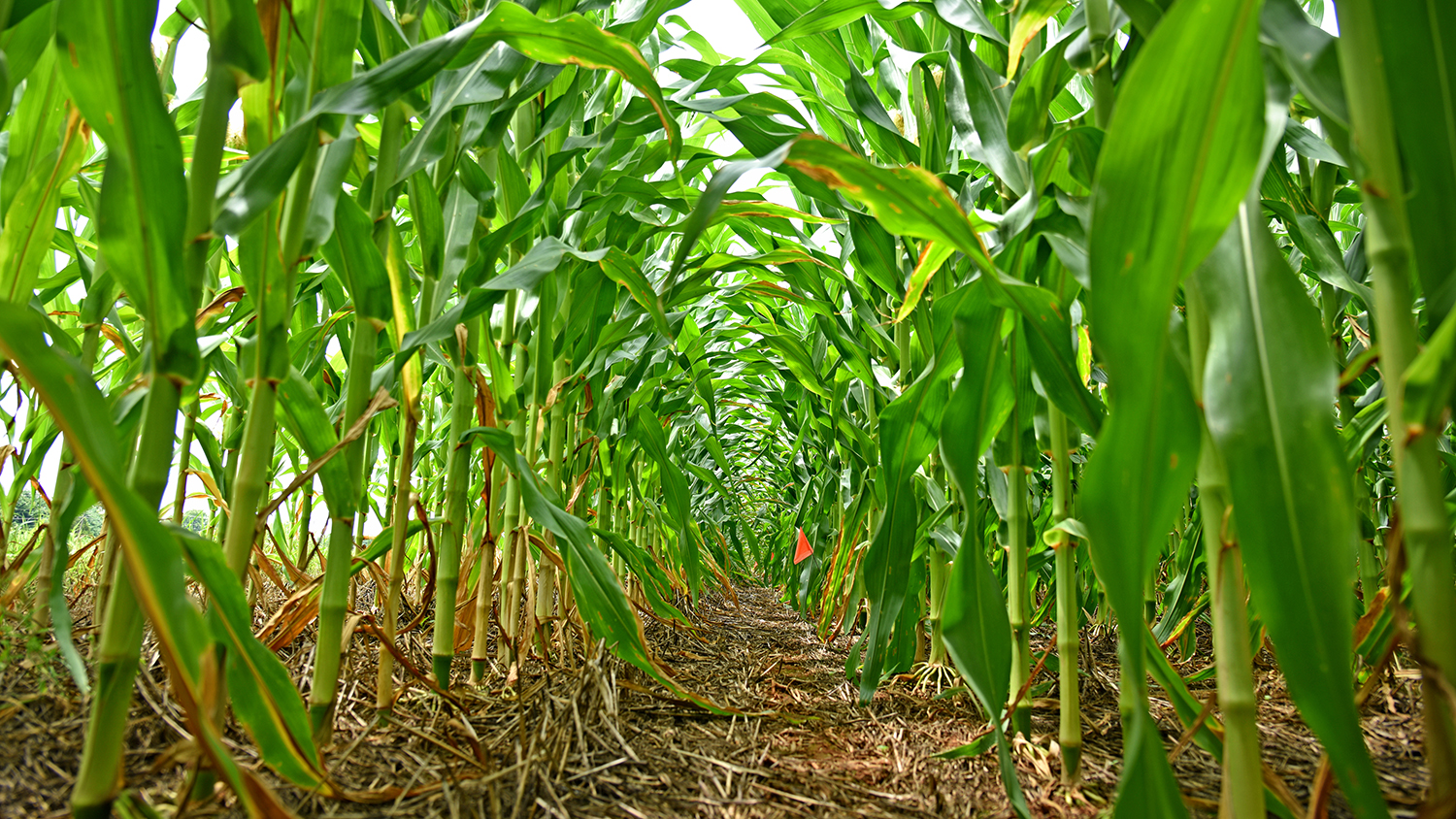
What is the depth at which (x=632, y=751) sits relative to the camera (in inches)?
35.6

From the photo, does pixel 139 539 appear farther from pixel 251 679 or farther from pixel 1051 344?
pixel 1051 344

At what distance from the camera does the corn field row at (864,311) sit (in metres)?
0.42

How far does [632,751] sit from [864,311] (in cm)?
85

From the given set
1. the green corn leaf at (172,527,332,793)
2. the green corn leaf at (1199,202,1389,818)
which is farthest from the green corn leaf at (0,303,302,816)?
the green corn leaf at (1199,202,1389,818)

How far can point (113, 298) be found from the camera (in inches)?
41.8

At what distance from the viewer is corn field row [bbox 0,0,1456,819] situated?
42 cm

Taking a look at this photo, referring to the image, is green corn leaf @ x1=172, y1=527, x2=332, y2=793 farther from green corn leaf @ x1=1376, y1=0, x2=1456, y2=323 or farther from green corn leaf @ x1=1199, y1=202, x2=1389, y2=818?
green corn leaf @ x1=1376, y1=0, x2=1456, y2=323

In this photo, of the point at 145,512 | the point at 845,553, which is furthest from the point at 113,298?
the point at 845,553

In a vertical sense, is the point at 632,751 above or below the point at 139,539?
below

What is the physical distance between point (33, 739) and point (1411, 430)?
1.09m

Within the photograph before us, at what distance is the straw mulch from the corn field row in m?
0.08

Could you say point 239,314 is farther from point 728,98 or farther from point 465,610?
point 728,98

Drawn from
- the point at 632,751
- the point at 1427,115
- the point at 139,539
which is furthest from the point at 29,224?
the point at 1427,115

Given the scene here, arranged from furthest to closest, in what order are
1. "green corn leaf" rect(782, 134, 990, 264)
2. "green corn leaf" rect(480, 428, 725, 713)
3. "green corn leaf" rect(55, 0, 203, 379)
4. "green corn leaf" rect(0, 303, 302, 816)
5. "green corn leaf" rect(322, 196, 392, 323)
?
"green corn leaf" rect(480, 428, 725, 713) → "green corn leaf" rect(322, 196, 392, 323) → "green corn leaf" rect(782, 134, 990, 264) → "green corn leaf" rect(55, 0, 203, 379) → "green corn leaf" rect(0, 303, 302, 816)
